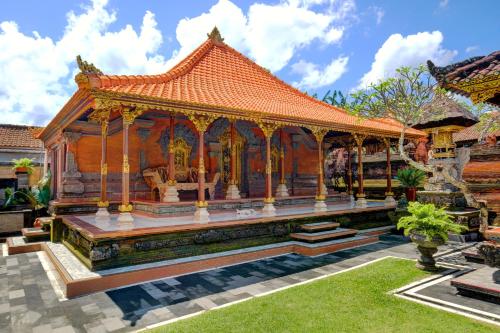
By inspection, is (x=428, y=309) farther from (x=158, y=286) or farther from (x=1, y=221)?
(x=1, y=221)

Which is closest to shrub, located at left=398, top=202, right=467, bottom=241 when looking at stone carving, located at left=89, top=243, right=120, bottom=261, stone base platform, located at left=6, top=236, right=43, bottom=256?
stone carving, located at left=89, top=243, right=120, bottom=261

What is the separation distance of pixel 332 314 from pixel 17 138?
26002mm

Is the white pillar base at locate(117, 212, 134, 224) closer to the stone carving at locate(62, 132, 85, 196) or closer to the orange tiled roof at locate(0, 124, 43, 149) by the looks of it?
the stone carving at locate(62, 132, 85, 196)

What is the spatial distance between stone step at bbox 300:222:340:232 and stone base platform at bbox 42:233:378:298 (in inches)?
23.6

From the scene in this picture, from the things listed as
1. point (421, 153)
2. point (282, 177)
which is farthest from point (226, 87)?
point (421, 153)

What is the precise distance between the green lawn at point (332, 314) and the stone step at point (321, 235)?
285 centimetres

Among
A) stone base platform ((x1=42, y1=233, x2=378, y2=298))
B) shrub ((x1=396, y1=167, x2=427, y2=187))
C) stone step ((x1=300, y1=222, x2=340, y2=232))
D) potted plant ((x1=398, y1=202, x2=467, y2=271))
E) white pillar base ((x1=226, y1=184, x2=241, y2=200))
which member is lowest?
stone base platform ((x1=42, y1=233, x2=378, y2=298))

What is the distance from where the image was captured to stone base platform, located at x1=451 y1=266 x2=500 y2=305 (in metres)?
4.51

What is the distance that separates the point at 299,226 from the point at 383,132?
5.60 metres

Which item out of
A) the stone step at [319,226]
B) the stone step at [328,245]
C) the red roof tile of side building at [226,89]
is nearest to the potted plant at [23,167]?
the red roof tile of side building at [226,89]

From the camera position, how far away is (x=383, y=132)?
12195 millimetres

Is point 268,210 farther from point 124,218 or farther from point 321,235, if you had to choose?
point 124,218

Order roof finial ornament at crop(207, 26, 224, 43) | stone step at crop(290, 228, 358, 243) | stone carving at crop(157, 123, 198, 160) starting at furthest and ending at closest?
roof finial ornament at crop(207, 26, 224, 43), stone carving at crop(157, 123, 198, 160), stone step at crop(290, 228, 358, 243)

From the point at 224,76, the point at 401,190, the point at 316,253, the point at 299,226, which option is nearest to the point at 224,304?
the point at 316,253
